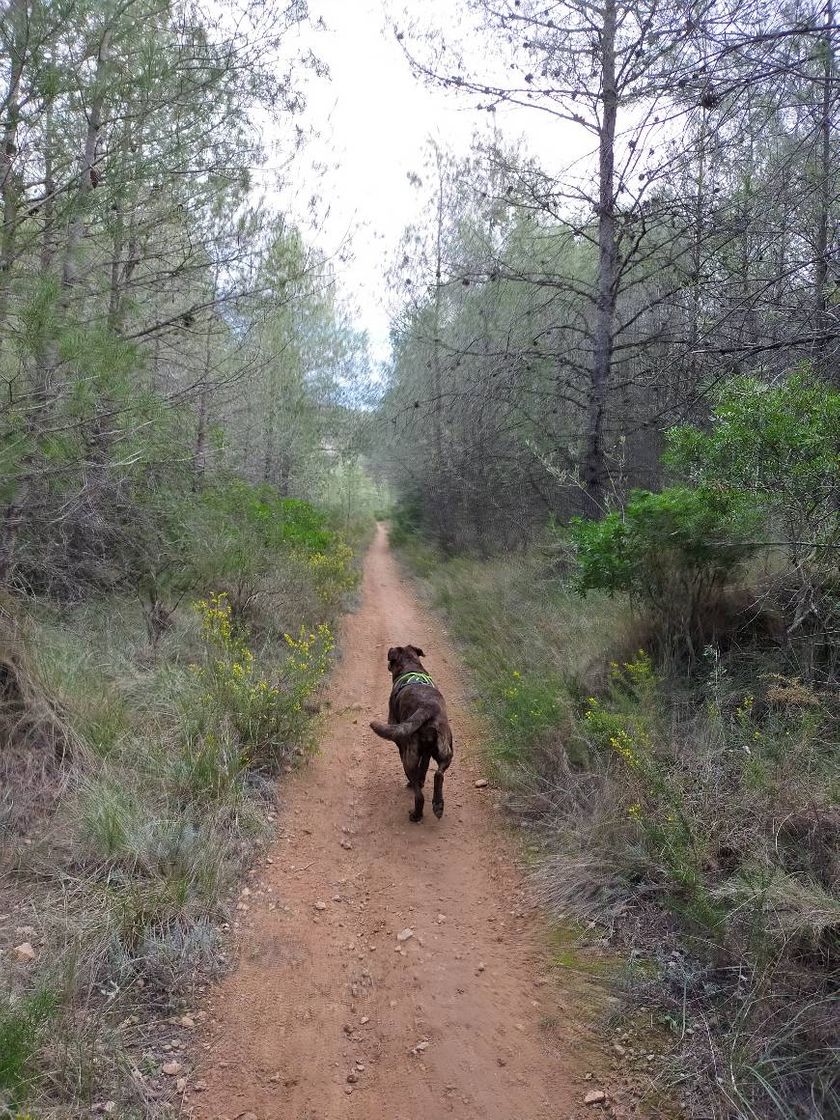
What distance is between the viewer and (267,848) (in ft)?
14.9

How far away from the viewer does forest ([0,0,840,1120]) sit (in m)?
3.00

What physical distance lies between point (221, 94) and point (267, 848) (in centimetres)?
656

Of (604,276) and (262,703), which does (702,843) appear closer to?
(262,703)

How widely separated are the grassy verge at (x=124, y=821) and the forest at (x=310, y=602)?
21 mm

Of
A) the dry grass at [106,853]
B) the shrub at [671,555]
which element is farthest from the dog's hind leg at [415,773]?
the shrub at [671,555]

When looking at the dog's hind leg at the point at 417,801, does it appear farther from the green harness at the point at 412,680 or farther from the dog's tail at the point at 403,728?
the green harness at the point at 412,680

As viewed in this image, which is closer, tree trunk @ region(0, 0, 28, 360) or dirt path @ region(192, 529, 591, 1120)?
dirt path @ region(192, 529, 591, 1120)

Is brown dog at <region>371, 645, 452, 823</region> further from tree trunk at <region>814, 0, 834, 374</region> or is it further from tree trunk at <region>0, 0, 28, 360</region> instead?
tree trunk at <region>0, 0, 28, 360</region>

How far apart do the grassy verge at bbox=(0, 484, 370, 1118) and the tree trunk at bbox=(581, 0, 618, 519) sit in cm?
481

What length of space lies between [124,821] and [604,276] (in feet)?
27.7

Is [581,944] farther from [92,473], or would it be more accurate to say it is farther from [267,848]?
[92,473]

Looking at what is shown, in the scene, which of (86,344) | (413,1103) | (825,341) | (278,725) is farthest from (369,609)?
(413,1103)

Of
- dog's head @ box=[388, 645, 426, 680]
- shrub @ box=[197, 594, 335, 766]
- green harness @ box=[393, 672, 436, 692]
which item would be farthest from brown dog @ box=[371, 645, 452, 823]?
dog's head @ box=[388, 645, 426, 680]

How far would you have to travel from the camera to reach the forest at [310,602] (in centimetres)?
300
